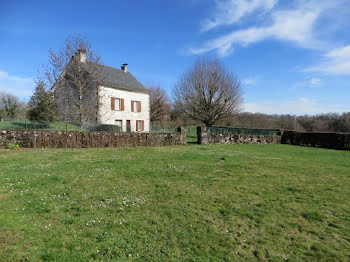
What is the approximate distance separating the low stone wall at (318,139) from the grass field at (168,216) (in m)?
17.0

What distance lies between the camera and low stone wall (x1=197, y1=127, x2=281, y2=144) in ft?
61.9

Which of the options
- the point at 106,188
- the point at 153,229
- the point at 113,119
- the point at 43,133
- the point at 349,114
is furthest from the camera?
the point at 349,114

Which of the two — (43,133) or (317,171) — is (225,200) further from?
(43,133)

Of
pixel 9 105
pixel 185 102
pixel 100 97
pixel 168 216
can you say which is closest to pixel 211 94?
pixel 185 102

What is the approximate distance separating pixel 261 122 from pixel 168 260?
44.8 m

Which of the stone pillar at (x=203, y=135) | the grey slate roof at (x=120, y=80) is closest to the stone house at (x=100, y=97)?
the grey slate roof at (x=120, y=80)

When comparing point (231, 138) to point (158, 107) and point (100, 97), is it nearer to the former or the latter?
point (100, 97)

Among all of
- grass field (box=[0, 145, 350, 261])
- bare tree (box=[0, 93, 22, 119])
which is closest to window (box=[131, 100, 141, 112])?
grass field (box=[0, 145, 350, 261])

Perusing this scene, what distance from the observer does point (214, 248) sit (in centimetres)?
312

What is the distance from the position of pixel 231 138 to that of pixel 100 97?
1360 centimetres

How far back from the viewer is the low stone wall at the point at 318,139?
67.3 ft

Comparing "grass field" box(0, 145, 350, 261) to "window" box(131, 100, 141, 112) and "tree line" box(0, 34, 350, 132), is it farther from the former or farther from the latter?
"window" box(131, 100, 141, 112)

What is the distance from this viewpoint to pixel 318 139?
2231cm

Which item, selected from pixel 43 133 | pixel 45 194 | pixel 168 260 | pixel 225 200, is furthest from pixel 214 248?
pixel 43 133
